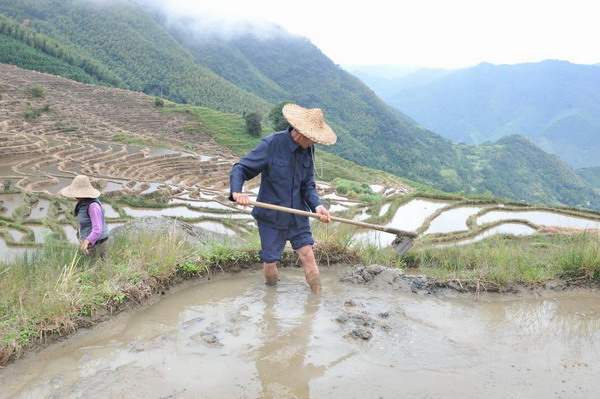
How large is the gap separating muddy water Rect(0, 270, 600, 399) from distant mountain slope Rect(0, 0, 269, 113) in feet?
209

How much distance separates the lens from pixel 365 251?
5766 mm

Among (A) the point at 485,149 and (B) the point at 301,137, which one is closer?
(B) the point at 301,137

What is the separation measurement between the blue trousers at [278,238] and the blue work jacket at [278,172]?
0.18 ft

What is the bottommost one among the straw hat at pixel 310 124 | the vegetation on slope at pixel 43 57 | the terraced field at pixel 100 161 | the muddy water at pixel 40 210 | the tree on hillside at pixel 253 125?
the muddy water at pixel 40 210

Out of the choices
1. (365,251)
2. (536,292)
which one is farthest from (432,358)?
(365,251)

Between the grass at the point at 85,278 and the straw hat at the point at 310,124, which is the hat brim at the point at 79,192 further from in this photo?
the straw hat at the point at 310,124

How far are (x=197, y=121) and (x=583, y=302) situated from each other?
4077cm

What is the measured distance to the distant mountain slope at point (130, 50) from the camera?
68.3 m

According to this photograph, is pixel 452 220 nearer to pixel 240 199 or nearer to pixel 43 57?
pixel 240 199

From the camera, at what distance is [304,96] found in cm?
10538

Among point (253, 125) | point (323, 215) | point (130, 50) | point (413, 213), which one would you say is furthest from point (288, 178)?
point (130, 50)

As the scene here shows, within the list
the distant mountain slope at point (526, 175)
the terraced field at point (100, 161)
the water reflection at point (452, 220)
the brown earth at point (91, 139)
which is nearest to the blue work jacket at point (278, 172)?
the terraced field at point (100, 161)

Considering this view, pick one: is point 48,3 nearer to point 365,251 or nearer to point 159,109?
point 159,109

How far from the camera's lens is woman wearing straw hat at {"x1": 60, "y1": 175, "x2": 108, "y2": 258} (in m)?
4.36
